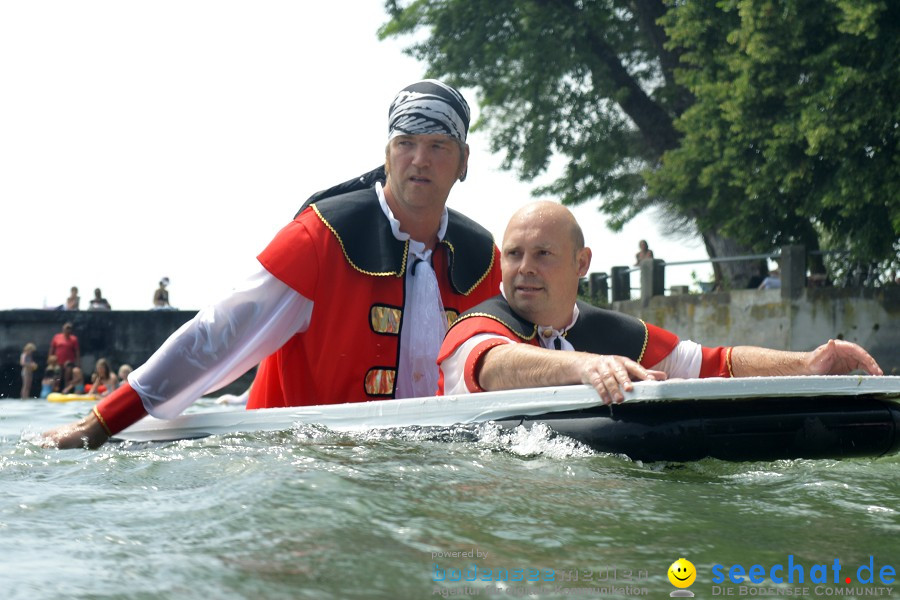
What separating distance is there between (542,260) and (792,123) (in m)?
12.2

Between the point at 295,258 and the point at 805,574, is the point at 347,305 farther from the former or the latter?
the point at 805,574

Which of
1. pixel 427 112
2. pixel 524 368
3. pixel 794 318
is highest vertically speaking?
pixel 427 112

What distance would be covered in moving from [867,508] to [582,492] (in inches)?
33.2

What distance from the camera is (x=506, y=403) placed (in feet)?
14.5

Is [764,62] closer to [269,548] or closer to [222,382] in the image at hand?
[222,382]

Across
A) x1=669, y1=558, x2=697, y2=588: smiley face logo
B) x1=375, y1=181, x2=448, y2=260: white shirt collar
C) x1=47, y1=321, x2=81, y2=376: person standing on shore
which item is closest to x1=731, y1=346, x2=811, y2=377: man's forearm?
x1=375, y1=181, x2=448, y2=260: white shirt collar

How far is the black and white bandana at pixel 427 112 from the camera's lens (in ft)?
18.1

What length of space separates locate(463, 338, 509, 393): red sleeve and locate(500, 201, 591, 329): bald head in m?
0.36

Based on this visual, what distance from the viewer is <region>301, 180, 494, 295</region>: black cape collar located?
5.45 m

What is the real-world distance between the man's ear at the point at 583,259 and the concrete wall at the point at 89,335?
2649 cm

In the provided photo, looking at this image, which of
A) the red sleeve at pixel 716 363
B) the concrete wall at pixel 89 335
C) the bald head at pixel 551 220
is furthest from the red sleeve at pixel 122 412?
the concrete wall at pixel 89 335

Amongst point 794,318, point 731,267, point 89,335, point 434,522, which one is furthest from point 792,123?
point 89,335

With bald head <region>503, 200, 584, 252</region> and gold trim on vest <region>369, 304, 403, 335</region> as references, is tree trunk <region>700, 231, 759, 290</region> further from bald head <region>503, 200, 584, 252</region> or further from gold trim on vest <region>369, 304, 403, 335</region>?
bald head <region>503, 200, 584, 252</region>

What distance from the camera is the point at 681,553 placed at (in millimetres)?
3059
